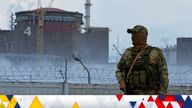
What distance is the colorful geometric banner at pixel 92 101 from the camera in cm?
569

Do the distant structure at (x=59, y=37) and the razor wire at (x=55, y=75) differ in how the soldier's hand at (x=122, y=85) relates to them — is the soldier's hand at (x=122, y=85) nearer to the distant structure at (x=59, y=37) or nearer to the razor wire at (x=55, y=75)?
the razor wire at (x=55, y=75)

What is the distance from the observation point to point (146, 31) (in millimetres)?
6836

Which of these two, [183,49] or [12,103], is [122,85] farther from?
[183,49]

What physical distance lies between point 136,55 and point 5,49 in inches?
5913

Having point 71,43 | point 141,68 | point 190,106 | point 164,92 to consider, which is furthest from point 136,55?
point 71,43

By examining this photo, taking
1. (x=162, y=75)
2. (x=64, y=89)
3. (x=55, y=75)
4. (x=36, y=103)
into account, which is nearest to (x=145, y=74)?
(x=162, y=75)

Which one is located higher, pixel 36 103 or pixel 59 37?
pixel 36 103

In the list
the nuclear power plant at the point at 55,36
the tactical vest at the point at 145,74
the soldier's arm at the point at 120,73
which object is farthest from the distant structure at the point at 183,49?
the tactical vest at the point at 145,74

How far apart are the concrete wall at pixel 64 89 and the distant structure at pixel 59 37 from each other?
395 feet

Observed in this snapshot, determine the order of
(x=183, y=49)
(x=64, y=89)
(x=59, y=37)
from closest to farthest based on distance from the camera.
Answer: (x=64, y=89), (x=183, y=49), (x=59, y=37)

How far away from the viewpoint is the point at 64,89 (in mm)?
26172

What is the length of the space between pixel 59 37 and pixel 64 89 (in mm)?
133083

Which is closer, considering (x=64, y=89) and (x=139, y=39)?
(x=139, y=39)

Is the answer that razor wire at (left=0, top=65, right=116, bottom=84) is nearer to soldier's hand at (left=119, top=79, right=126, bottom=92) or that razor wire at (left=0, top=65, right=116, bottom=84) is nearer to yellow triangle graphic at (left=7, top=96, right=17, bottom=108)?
soldier's hand at (left=119, top=79, right=126, bottom=92)
